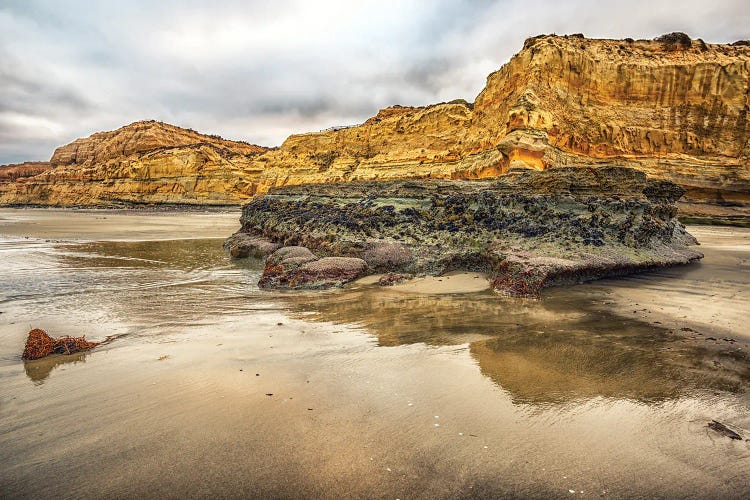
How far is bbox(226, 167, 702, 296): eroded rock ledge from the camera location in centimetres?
606

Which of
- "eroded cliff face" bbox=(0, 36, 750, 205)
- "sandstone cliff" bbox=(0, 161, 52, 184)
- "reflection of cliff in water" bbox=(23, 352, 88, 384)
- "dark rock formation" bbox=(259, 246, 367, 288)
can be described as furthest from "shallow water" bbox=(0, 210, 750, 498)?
"sandstone cliff" bbox=(0, 161, 52, 184)

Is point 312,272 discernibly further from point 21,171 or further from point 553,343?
point 21,171

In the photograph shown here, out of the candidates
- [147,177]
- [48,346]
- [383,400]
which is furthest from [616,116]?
[147,177]

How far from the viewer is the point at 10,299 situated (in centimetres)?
517

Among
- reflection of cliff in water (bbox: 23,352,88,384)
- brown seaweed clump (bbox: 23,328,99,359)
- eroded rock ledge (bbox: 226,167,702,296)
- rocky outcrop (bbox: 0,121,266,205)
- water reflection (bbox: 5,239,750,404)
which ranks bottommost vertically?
water reflection (bbox: 5,239,750,404)

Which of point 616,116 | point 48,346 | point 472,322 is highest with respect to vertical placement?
point 616,116

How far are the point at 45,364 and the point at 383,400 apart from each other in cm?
261

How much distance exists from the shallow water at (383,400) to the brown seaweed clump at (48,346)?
113mm

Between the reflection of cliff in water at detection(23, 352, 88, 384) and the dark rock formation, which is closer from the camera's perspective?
the reflection of cliff in water at detection(23, 352, 88, 384)

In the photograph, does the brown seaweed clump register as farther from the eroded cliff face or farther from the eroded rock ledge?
the eroded cliff face

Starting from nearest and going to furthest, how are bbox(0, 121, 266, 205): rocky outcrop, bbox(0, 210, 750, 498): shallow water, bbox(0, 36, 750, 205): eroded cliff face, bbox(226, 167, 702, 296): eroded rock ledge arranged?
bbox(0, 210, 750, 498): shallow water
bbox(226, 167, 702, 296): eroded rock ledge
bbox(0, 36, 750, 205): eroded cliff face
bbox(0, 121, 266, 205): rocky outcrop

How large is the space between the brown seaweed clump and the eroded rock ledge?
302 cm

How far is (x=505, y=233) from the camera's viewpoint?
271 inches

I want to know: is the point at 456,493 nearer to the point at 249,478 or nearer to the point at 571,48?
the point at 249,478
